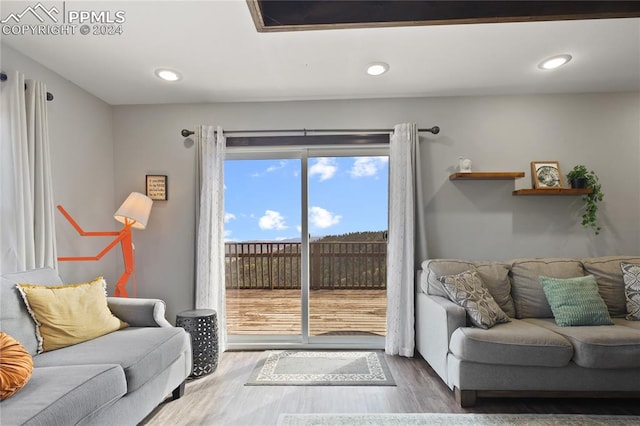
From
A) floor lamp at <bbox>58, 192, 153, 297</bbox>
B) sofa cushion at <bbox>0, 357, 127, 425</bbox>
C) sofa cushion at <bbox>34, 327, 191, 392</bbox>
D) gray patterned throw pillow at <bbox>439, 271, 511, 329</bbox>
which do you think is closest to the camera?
sofa cushion at <bbox>0, 357, 127, 425</bbox>

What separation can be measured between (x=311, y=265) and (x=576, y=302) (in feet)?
7.42

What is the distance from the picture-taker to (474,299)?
249 cm

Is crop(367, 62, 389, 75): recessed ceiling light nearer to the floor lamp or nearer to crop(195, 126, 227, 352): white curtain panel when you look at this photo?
crop(195, 126, 227, 352): white curtain panel

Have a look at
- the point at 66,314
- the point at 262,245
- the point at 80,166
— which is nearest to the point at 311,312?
the point at 262,245

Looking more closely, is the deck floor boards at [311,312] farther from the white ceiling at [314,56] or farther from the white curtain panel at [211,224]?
the white ceiling at [314,56]

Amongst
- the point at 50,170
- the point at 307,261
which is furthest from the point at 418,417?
the point at 50,170

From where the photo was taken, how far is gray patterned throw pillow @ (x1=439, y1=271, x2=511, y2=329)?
7.93 feet

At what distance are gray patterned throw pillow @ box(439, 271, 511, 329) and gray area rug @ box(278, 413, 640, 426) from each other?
573 millimetres

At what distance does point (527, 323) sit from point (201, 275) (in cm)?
284

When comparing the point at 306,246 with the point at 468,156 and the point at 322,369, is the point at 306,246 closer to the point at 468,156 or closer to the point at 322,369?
the point at 322,369

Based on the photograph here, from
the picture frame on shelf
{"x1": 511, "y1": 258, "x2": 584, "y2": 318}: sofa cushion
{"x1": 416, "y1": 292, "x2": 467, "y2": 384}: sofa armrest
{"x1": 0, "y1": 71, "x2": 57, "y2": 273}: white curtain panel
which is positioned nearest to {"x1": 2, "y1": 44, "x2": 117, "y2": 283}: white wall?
{"x1": 0, "y1": 71, "x2": 57, "y2": 273}: white curtain panel

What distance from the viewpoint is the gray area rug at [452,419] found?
2.05m

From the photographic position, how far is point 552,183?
319 cm

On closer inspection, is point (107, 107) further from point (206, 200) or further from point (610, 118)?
point (610, 118)
